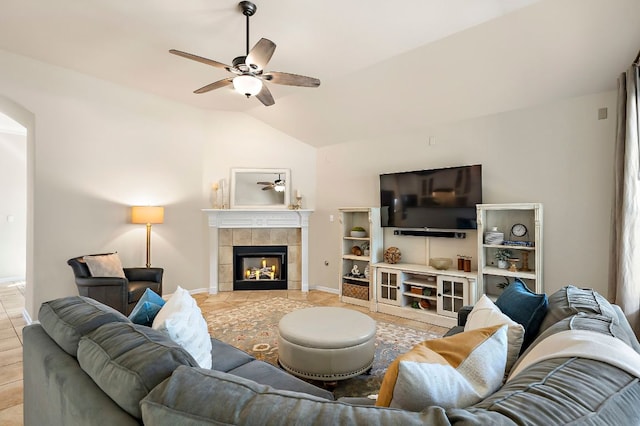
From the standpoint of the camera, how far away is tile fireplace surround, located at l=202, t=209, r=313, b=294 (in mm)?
5320

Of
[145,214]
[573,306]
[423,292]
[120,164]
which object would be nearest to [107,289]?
[145,214]

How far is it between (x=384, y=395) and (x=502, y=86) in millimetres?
3610

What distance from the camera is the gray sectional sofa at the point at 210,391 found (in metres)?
0.67

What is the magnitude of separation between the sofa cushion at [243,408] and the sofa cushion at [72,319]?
0.66 meters

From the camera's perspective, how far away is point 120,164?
4.47 meters

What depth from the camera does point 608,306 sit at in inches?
62.4

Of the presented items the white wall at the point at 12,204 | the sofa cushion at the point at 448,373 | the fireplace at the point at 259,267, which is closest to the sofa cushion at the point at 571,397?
the sofa cushion at the point at 448,373

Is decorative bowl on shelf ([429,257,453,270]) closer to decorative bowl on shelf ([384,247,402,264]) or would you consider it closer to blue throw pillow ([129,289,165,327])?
decorative bowl on shelf ([384,247,402,264])

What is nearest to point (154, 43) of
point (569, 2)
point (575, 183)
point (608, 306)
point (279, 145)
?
point (279, 145)

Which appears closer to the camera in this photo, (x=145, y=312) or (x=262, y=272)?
(x=145, y=312)

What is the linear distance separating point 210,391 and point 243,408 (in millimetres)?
107

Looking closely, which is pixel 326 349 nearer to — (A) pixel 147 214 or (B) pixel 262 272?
(A) pixel 147 214

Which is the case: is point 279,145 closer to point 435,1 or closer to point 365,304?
point 365,304

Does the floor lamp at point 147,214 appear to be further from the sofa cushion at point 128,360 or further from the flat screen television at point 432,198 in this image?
the sofa cushion at point 128,360
